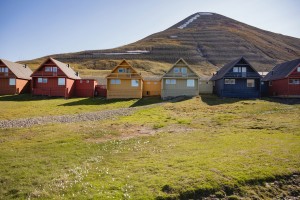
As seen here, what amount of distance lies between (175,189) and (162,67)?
112925 millimetres

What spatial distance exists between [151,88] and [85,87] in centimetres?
1541

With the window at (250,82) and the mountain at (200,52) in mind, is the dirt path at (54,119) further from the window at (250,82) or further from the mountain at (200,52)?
the mountain at (200,52)

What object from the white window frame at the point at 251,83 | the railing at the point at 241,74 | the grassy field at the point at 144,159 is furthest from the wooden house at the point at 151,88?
the grassy field at the point at 144,159

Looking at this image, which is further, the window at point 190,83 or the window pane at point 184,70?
the window pane at point 184,70

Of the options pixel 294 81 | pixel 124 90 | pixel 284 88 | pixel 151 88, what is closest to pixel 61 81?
pixel 124 90

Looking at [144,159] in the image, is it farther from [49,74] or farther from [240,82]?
[49,74]

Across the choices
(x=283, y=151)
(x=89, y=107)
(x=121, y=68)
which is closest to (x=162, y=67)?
(x=121, y=68)

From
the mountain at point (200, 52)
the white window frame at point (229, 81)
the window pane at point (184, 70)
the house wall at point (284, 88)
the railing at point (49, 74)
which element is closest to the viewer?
the house wall at point (284, 88)

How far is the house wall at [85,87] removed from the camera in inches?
2323

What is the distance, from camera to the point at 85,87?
5991cm

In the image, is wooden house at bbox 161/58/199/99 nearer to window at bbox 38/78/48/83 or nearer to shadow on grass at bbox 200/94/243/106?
shadow on grass at bbox 200/94/243/106

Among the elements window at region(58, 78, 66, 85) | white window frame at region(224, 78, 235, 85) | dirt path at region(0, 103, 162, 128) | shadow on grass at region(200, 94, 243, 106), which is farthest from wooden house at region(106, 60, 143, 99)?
white window frame at region(224, 78, 235, 85)

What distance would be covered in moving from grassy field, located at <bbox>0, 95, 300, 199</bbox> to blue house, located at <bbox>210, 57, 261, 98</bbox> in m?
28.6

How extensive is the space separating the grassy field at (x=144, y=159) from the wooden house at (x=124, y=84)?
2623cm
